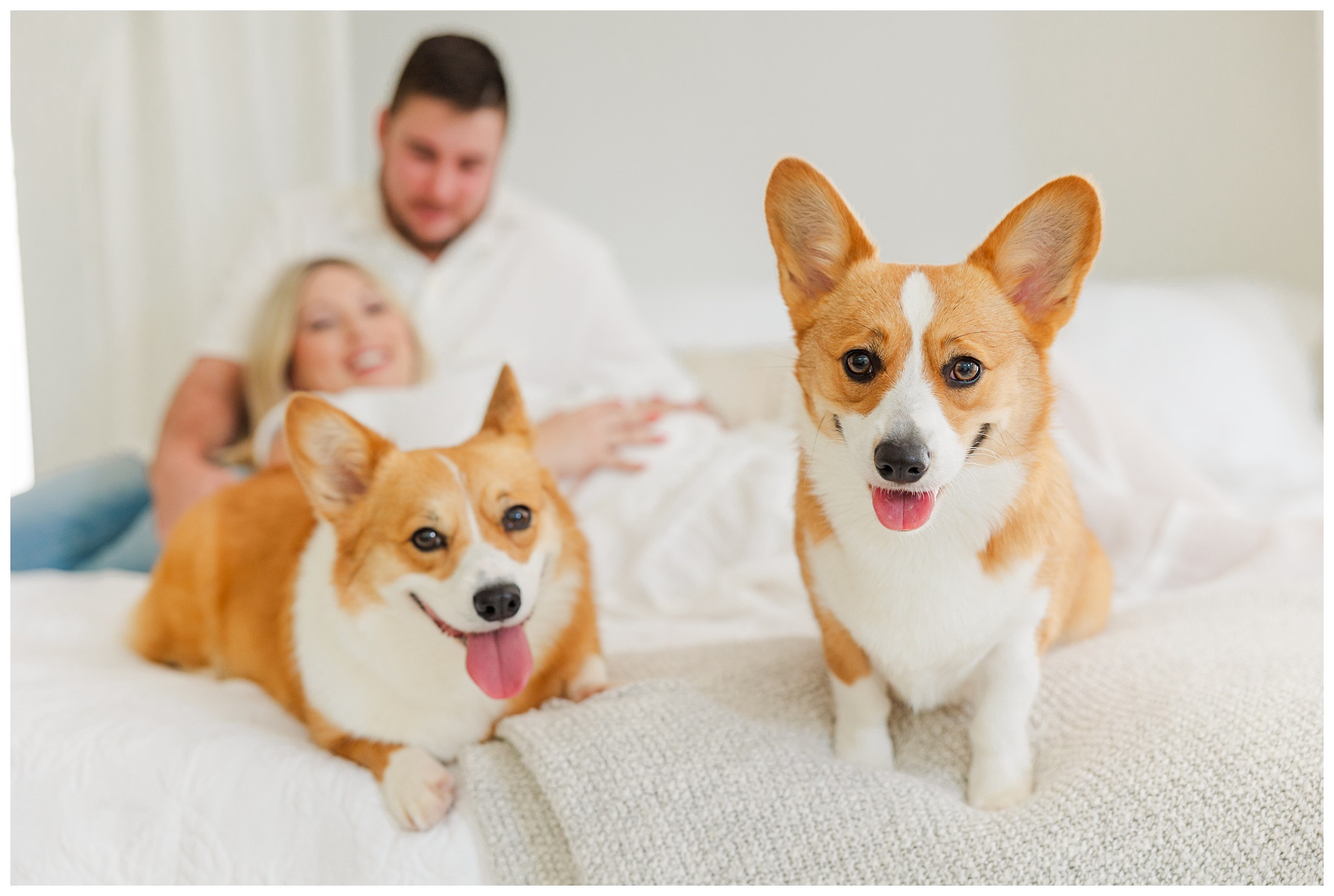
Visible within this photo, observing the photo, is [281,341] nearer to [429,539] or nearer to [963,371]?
[429,539]

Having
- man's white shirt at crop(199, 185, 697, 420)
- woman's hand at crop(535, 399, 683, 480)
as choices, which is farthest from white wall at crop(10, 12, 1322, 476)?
woman's hand at crop(535, 399, 683, 480)

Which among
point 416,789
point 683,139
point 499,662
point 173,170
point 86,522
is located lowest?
point 86,522

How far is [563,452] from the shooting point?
158 centimetres

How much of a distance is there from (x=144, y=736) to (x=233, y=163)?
188 centimetres

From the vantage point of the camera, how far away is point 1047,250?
2.67 feet

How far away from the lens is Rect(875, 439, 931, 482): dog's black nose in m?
0.72

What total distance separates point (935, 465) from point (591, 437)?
94 centimetres

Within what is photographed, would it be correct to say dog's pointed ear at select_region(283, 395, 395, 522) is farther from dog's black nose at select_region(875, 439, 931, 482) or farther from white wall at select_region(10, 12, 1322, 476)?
white wall at select_region(10, 12, 1322, 476)

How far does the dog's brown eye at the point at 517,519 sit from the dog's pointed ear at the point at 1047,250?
1.60 ft

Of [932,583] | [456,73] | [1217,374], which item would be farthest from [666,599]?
[1217,374]

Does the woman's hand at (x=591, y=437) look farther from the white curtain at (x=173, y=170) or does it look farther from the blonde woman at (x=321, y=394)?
the white curtain at (x=173, y=170)

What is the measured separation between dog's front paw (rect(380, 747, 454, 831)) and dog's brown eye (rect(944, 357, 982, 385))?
0.62m

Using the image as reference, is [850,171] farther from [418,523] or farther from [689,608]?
[418,523]

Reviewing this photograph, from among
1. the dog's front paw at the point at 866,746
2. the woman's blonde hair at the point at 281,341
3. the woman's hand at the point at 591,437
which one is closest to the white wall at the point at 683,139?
the woman's blonde hair at the point at 281,341
